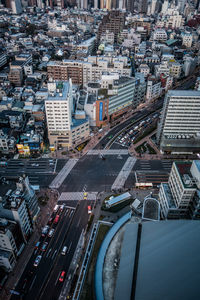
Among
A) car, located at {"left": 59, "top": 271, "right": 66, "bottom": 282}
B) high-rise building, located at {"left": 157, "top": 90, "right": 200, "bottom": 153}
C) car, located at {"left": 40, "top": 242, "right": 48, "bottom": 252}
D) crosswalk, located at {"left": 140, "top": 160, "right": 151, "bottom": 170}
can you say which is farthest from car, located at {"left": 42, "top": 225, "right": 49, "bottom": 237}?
high-rise building, located at {"left": 157, "top": 90, "right": 200, "bottom": 153}

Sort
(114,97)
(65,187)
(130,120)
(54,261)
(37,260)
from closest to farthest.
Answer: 1. (37,260)
2. (54,261)
3. (65,187)
4. (114,97)
5. (130,120)

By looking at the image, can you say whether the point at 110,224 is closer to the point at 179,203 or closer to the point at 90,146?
the point at 179,203

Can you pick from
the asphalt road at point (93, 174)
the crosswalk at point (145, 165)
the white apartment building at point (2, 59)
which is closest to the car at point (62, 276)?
the asphalt road at point (93, 174)

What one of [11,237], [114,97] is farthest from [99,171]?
[11,237]

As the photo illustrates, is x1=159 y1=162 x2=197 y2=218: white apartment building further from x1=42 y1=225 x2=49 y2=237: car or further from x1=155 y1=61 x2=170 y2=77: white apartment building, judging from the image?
x1=155 y1=61 x2=170 y2=77: white apartment building

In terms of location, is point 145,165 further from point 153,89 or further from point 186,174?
point 153,89

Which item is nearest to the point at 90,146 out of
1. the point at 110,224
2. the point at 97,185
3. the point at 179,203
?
the point at 97,185
